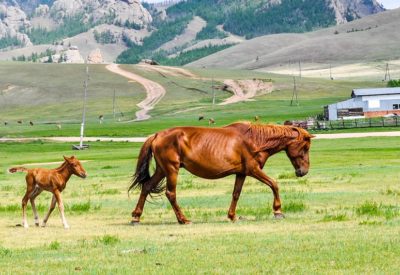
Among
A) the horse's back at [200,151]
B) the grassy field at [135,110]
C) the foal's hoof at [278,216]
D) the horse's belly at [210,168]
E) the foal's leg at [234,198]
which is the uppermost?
the horse's back at [200,151]

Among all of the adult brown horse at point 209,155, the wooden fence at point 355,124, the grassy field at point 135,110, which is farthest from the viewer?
the grassy field at point 135,110

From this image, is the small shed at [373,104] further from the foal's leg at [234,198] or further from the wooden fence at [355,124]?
the foal's leg at [234,198]

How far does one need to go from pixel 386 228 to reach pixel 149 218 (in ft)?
25.0

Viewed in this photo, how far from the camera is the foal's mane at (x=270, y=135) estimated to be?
21766mm

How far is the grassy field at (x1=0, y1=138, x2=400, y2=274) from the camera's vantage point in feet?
45.9

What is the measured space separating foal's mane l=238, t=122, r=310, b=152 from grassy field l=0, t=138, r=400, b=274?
1.83 m

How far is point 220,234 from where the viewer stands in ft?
59.5

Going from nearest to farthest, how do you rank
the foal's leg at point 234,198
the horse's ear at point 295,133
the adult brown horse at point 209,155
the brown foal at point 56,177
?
the foal's leg at point 234,198 → the brown foal at point 56,177 → the adult brown horse at point 209,155 → the horse's ear at point 295,133

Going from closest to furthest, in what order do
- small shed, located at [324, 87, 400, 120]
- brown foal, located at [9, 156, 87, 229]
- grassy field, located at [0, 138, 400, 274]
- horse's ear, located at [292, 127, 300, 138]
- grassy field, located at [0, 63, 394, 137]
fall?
grassy field, located at [0, 138, 400, 274] → brown foal, located at [9, 156, 87, 229] → horse's ear, located at [292, 127, 300, 138] → grassy field, located at [0, 63, 394, 137] → small shed, located at [324, 87, 400, 120]

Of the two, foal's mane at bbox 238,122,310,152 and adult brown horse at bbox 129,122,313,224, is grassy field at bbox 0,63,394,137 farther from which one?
adult brown horse at bbox 129,122,313,224

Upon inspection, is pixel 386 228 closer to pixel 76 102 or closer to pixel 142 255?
pixel 142 255

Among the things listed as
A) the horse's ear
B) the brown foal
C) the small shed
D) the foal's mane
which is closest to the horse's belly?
the foal's mane

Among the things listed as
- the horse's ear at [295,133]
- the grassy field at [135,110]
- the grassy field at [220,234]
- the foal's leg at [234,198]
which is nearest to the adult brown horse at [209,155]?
the foal's leg at [234,198]

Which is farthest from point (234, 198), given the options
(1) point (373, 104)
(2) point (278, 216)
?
(1) point (373, 104)
